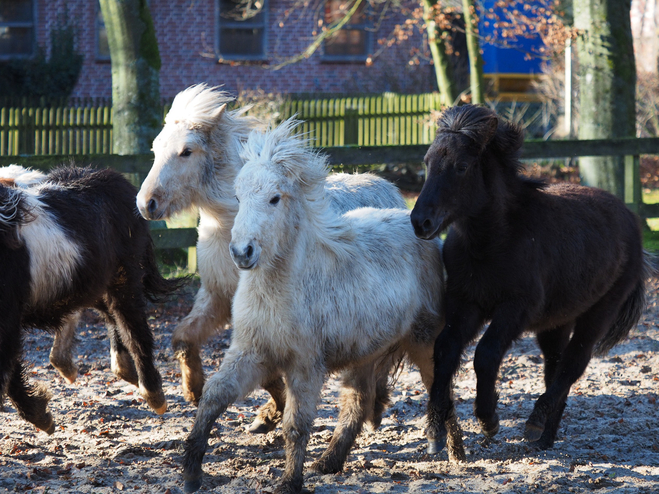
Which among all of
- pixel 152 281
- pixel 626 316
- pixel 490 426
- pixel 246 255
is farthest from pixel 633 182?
pixel 246 255

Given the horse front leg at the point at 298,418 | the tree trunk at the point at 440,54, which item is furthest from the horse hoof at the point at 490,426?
the tree trunk at the point at 440,54

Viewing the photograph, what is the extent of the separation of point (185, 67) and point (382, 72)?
516 cm

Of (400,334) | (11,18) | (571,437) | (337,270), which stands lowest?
(571,437)

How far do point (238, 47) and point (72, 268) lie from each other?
55.0ft

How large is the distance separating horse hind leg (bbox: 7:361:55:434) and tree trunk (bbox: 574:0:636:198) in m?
8.21

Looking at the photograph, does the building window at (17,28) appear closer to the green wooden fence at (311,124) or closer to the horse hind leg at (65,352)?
the green wooden fence at (311,124)

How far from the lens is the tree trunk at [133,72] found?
28.8 feet

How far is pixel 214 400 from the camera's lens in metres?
3.73

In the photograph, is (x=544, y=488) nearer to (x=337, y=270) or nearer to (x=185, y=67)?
(x=337, y=270)

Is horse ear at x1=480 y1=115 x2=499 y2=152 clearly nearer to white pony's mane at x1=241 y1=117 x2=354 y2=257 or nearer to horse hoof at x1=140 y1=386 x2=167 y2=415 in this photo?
white pony's mane at x1=241 y1=117 x2=354 y2=257

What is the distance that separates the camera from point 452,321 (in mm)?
4305

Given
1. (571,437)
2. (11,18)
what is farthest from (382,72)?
(571,437)

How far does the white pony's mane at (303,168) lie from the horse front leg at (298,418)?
2.32 ft

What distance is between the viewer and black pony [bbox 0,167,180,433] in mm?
4273
